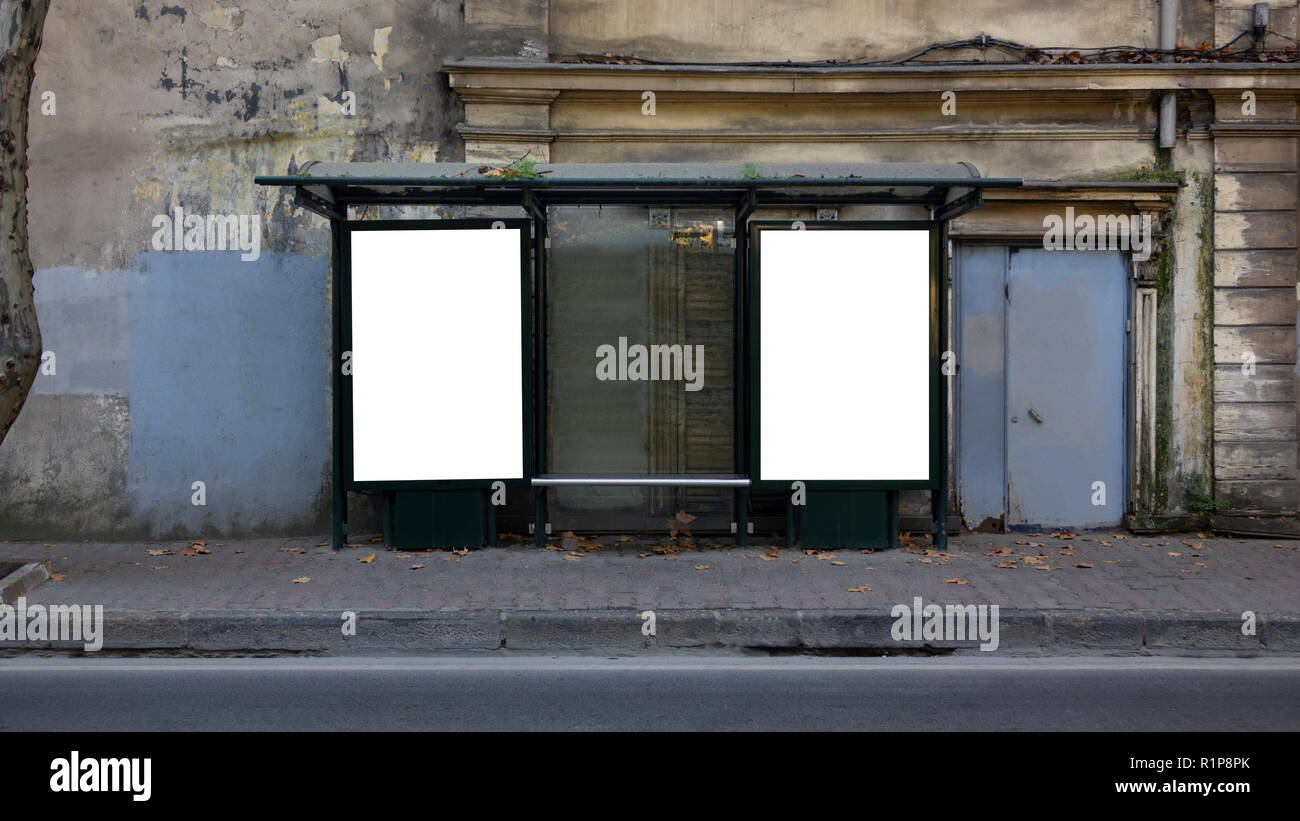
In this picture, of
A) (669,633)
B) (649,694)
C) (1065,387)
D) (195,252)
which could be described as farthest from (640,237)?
(649,694)

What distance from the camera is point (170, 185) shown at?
30.4ft

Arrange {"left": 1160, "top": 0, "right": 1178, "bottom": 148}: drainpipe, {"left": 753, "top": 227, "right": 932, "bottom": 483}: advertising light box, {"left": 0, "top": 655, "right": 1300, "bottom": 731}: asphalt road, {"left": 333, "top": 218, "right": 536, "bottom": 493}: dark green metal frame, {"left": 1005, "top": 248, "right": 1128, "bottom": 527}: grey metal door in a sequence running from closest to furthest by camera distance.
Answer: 1. {"left": 0, "top": 655, "right": 1300, "bottom": 731}: asphalt road
2. {"left": 333, "top": 218, "right": 536, "bottom": 493}: dark green metal frame
3. {"left": 753, "top": 227, "right": 932, "bottom": 483}: advertising light box
4. {"left": 1160, "top": 0, "right": 1178, "bottom": 148}: drainpipe
5. {"left": 1005, "top": 248, "right": 1128, "bottom": 527}: grey metal door

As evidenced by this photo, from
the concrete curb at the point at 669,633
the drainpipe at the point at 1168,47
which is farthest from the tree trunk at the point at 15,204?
the drainpipe at the point at 1168,47

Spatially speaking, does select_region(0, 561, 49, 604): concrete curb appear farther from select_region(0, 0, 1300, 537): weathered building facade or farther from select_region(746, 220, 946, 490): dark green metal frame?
select_region(746, 220, 946, 490): dark green metal frame

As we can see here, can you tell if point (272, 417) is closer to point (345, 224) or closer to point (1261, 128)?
point (345, 224)

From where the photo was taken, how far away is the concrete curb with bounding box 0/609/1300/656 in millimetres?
6117

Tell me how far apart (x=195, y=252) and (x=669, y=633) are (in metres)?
6.01

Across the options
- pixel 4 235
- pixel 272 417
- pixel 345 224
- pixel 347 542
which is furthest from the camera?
pixel 272 417

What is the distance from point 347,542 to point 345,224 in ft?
8.99

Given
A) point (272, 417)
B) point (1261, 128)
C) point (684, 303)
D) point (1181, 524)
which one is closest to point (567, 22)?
point (684, 303)

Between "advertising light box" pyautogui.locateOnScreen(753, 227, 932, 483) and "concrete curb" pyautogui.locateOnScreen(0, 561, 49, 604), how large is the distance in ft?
17.6

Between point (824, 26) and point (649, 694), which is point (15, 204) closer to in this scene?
point (649, 694)

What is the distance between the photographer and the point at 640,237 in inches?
368

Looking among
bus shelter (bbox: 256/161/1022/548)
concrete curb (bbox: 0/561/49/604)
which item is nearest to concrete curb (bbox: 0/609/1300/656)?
concrete curb (bbox: 0/561/49/604)
